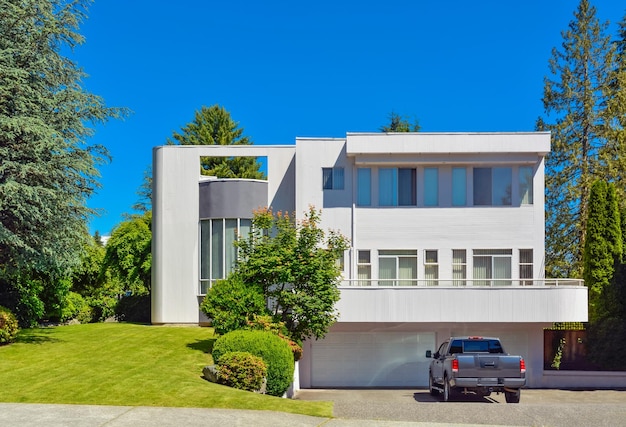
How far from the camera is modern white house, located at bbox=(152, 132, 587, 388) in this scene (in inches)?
1048

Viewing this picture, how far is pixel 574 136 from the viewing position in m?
40.5

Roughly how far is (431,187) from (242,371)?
42.6ft

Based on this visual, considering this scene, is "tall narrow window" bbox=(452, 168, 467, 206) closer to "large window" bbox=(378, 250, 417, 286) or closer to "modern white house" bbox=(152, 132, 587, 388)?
"modern white house" bbox=(152, 132, 587, 388)

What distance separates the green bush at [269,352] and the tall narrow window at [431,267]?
30.1ft

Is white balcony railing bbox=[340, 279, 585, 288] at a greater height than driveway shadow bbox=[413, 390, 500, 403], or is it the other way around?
white balcony railing bbox=[340, 279, 585, 288]

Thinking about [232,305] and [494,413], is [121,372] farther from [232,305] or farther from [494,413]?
[494,413]

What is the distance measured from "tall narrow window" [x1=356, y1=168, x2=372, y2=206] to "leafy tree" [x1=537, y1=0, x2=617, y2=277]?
1464cm

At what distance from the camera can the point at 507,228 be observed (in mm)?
29578

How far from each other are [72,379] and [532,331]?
1672cm

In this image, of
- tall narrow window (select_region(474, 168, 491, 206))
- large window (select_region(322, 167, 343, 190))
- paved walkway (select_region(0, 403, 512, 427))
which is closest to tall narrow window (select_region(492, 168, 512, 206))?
tall narrow window (select_region(474, 168, 491, 206))

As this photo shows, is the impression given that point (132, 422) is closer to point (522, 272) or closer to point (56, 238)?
point (56, 238)

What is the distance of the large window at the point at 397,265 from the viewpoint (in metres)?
29.5

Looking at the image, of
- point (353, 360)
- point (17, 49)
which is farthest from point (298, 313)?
point (17, 49)

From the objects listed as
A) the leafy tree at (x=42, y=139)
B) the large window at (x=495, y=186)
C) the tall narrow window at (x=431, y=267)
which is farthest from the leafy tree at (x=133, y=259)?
the large window at (x=495, y=186)
